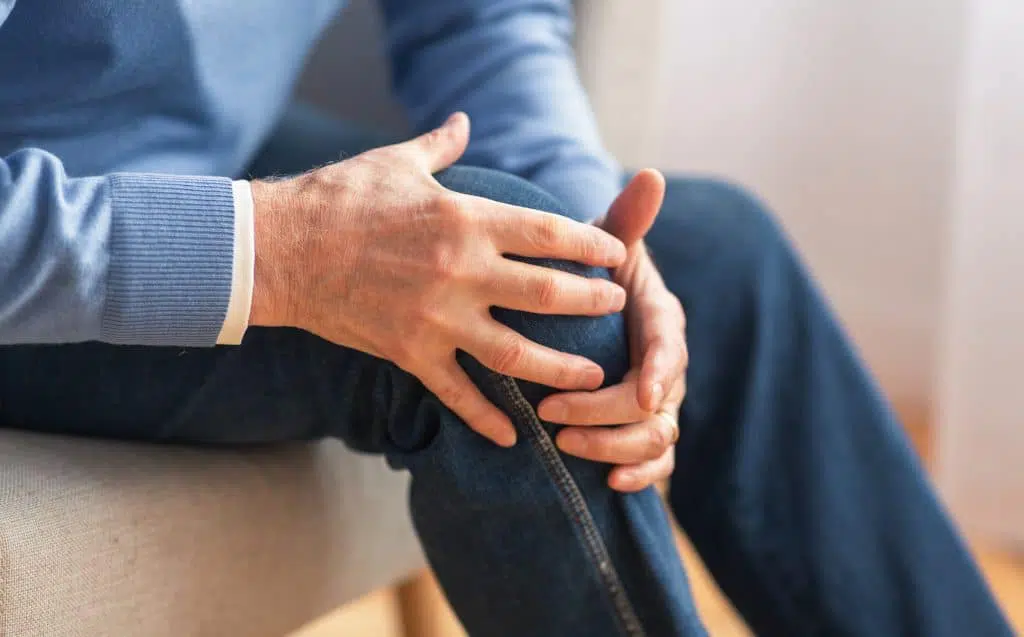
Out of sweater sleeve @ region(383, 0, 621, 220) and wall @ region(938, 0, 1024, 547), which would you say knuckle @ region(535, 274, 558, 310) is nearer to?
sweater sleeve @ region(383, 0, 621, 220)

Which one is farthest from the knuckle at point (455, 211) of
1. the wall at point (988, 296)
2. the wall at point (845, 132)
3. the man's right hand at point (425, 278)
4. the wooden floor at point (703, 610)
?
the wall at point (845, 132)

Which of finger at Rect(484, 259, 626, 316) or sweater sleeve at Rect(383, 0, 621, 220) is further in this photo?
sweater sleeve at Rect(383, 0, 621, 220)

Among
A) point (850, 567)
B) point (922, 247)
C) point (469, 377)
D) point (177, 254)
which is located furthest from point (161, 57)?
point (922, 247)

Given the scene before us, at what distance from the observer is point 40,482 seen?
488 millimetres

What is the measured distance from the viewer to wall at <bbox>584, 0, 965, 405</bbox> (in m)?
1.30

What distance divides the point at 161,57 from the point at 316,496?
0.87ft

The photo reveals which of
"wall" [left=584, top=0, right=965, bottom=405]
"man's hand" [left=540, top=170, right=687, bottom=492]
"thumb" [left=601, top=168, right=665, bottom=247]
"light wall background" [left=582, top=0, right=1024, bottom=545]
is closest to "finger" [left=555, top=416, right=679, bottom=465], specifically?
"man's hand" [left=540, top=170, right=687, bottom=492]

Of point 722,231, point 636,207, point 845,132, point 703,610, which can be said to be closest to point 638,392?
point 636,207

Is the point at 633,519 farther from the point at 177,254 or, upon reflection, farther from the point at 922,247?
the point at 922,247

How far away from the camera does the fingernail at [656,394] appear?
1.67 feet

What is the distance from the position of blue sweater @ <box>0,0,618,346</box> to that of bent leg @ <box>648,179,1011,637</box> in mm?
120

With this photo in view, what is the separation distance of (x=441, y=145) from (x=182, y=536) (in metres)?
0.25

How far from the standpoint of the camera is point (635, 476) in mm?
518

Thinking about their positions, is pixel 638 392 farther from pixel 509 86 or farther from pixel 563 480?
pixel 509 86
